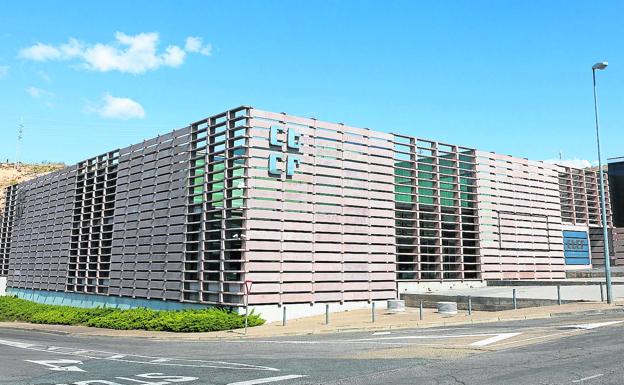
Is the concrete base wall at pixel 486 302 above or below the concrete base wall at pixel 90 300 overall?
above

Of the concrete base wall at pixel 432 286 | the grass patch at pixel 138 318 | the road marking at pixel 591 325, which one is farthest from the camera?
the concrete base wall at pixel 432 286

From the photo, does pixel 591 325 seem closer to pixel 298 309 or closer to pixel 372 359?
pixel 372 359

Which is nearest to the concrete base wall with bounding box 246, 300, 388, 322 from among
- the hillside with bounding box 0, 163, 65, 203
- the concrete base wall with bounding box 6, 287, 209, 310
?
the concrete base wall with bounding box 6, 287, 209, 310

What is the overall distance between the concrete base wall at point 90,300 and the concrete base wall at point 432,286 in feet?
46.7

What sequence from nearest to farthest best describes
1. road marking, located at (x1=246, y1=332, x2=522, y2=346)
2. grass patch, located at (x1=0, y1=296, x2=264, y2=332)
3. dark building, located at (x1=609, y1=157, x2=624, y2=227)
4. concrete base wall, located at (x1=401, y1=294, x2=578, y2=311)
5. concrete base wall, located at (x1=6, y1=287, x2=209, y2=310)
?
road marking, located at (x1=246, y1=332, x2=522, y2=346), grass patch, located at (x1=0, y1=296, x2=264, y2=332), concrete base wall, located at (x1=401, y1=294, x2=578, y2=311), concrete base wall, located at (x1=6, y1=287, x2=209, y2=310), dark building, located at (x1=609, y1=157, x2=624, y2=227)

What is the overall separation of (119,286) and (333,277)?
56.3ft

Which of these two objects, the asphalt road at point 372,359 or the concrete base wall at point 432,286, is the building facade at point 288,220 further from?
the asphalt road at point 372,359

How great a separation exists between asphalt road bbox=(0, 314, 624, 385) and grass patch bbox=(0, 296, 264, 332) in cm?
522

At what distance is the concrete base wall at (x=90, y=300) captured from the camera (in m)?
33.2

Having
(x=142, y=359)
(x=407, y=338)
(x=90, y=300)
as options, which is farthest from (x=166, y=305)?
(x=407, y=338)

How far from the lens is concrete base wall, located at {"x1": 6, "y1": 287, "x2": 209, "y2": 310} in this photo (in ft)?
109

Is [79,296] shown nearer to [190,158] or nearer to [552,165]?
[190,158]

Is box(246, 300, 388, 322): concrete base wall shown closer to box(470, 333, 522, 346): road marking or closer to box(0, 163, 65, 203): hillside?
box(470, 333, 522, 346): road marking

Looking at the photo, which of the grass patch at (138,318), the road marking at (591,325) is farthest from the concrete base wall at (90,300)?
the road marking at (591,325)
